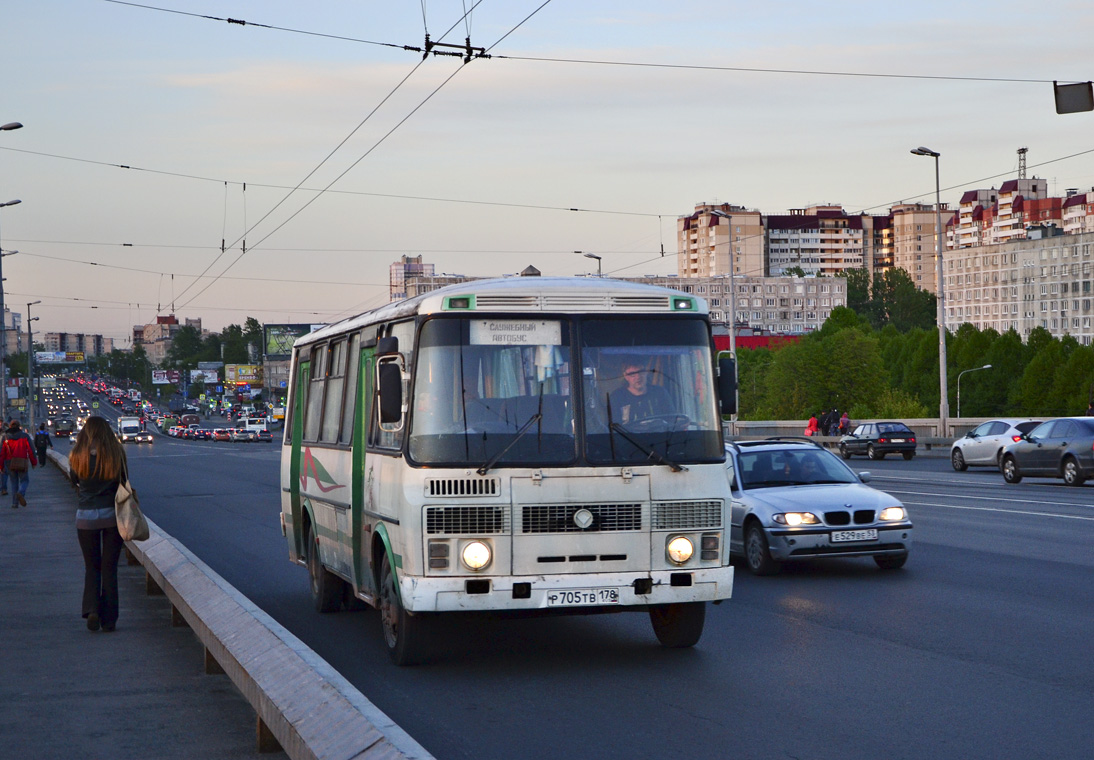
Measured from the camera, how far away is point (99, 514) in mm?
10703

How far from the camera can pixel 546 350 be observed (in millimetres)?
9086

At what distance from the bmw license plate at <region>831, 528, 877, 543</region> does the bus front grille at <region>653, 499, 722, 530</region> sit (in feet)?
16.8

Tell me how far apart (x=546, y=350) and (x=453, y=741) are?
9.17 feet

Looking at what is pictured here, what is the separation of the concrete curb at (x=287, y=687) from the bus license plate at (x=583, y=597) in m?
1.78

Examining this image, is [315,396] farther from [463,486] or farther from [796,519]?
[796,519]

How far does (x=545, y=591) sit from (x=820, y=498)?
20.3 ft

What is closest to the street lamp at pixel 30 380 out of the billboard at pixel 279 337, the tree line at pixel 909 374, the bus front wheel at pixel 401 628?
the billboard at pixel 279 337

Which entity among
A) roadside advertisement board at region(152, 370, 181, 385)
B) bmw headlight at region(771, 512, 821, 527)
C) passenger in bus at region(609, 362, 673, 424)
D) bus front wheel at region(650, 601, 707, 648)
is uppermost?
roadside advertisement board at region(152, 370, 181, 385)

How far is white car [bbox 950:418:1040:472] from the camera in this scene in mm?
38816

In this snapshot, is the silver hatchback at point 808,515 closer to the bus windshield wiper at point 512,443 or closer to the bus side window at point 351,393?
the bus side window at point 351,393

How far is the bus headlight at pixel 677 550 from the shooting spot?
8.94 m

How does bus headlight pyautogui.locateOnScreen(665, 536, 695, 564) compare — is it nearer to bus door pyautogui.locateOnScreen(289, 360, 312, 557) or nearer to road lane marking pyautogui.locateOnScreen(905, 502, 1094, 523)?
bus door pyautogui.locateOnScreen(289, 360, 312, 557)

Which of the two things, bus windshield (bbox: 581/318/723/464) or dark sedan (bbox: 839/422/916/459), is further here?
dark sedan (bbox: 839/422/916/459)

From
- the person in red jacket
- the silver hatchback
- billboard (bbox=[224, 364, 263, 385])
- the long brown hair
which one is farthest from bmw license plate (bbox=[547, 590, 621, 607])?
billboard (bbox=[224, 364, 263, 385])
